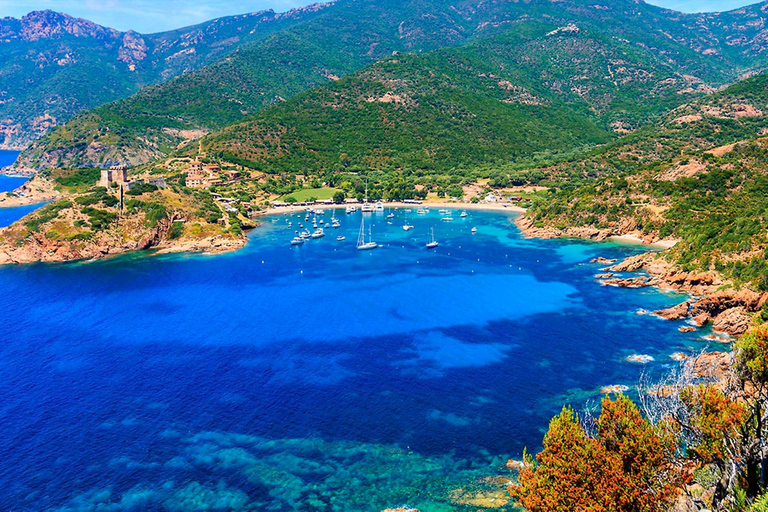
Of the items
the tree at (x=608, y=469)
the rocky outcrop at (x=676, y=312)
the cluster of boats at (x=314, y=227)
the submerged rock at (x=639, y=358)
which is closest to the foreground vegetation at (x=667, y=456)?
the tree at (x=608, y=469)

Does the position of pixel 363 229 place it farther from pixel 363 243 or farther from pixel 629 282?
pixel 629 282

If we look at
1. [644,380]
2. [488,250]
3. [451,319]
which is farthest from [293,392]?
[488,250]

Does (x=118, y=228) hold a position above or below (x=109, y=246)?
above

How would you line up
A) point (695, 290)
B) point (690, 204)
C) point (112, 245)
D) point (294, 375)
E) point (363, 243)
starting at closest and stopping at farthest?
point (294, 375), point (695, 290), point (690, 204), point (112, 245), point (363, 243)

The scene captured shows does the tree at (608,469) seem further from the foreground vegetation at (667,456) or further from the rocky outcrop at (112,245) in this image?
the rocky outcrop at (112,245)

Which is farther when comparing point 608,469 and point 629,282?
point 629,282

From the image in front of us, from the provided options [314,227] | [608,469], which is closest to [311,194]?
[314,227]

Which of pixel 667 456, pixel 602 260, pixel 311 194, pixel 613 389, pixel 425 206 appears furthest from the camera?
pixel 311 194
